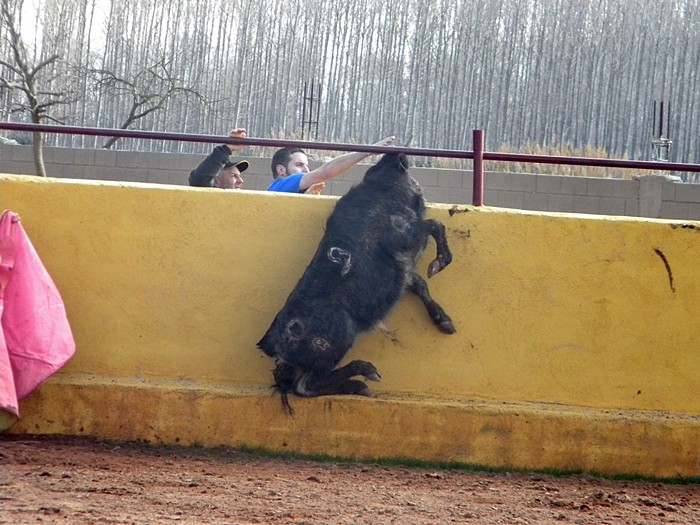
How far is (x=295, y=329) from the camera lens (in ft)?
16.8

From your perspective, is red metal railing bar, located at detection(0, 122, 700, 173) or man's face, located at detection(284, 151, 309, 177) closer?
red metal railing bar, located at detection(0, 122, 700, 173)

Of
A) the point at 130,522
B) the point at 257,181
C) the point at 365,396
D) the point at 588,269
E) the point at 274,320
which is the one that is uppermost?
the point at 257,181

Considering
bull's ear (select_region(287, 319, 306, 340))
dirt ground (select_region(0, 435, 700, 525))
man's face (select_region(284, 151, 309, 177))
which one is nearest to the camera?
dirt ground (select_region(0, 435, 700, 525))

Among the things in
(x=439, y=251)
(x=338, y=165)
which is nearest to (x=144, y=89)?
(x=338, y=165)

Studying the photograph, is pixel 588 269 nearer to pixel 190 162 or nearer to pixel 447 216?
pixel 447 216

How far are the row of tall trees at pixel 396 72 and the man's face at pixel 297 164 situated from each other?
33.4 feet

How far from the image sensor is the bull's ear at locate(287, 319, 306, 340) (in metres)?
5.12

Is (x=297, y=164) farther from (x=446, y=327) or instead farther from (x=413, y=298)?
(x=446, y=327)

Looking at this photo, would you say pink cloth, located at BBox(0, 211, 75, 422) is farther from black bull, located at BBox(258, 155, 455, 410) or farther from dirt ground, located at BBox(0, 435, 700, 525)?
black bull, located at BBox(258, 155, 455, 410)

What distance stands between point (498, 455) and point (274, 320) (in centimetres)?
140

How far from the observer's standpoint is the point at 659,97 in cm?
1734

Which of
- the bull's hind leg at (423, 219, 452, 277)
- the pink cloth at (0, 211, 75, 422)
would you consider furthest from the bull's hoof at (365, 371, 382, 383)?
the pink cloth at (0, 211, 75, 422)

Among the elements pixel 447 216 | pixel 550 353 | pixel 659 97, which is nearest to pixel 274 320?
pixel 447 216

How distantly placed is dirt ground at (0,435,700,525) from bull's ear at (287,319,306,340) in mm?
661
